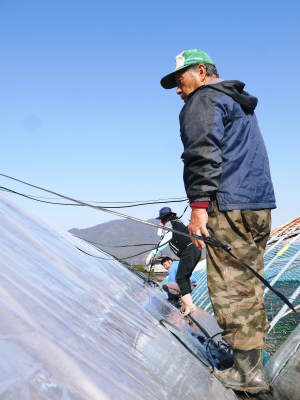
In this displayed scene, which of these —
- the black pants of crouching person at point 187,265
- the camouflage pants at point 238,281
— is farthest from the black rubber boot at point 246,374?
the black pants of crouching person at point 187,265

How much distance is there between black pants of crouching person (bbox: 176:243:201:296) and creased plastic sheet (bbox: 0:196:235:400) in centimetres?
228

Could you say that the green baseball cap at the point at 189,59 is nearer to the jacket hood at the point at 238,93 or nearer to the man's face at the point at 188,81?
the man's face at the point at 188,81

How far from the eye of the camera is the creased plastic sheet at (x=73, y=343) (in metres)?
0.98

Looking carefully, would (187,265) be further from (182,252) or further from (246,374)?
(246,374)

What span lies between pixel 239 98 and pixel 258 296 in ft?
3.66

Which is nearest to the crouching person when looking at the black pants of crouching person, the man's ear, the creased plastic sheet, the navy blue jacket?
the black pants of crouching person

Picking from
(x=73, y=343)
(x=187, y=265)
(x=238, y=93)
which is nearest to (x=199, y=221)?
(x=238, y=93)

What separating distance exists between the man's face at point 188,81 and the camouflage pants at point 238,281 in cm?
76

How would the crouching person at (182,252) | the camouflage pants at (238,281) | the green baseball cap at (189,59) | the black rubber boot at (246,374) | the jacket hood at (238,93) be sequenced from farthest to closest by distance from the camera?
the crouching person at (182,252), the green baseball cap at (189,59), the jacket hood at (238,93), the camouflage pants at (238,281), the black rubber boot at (246,374)

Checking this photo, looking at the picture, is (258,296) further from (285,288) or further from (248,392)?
(285,288)

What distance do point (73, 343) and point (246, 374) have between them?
111 centimetres

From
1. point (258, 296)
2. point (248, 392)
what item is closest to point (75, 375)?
point (248, 392)

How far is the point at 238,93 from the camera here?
2.31 meters

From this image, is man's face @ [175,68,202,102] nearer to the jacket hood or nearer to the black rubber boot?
the jacket hood
